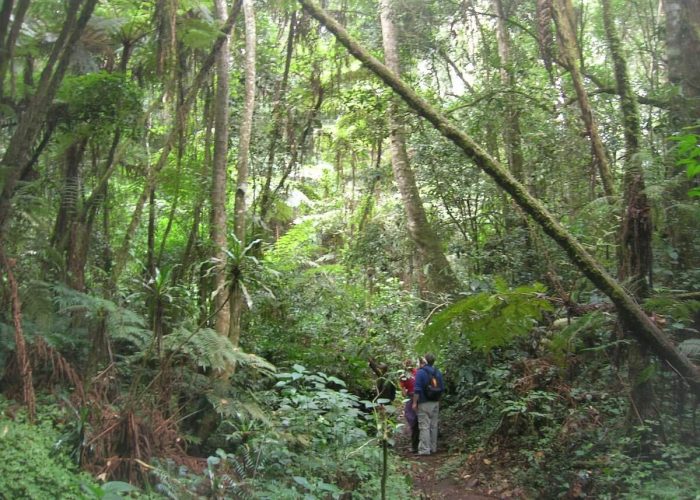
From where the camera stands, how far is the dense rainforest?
5.07 m

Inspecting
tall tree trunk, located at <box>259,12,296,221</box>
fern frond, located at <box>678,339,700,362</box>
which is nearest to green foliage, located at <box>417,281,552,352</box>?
fern frond, located at <box>678,339,700,362</box>

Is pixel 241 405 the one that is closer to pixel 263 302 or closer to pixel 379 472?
pixel 379 472

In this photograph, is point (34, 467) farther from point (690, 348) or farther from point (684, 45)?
point (684, 45)

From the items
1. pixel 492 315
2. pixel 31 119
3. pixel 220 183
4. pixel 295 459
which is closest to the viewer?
pixel 492 315

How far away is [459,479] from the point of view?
7004mm

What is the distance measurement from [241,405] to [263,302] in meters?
4.17

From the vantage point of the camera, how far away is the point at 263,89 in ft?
38.5

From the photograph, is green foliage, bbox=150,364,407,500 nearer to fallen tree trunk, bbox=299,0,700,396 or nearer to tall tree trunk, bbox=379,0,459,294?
fallen tree trunk, bbox=299,0,700,396

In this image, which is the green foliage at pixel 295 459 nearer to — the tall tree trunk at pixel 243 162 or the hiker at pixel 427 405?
the tall tree trunk at pixel 243 162

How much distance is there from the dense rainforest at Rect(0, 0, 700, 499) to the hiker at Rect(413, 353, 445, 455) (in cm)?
28

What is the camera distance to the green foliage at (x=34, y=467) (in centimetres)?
377

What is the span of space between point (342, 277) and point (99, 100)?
5.43 meters

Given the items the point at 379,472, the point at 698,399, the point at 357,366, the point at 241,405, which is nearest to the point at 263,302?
the point at 357,366

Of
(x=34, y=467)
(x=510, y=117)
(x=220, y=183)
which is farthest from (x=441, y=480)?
(x=510, y=117)
